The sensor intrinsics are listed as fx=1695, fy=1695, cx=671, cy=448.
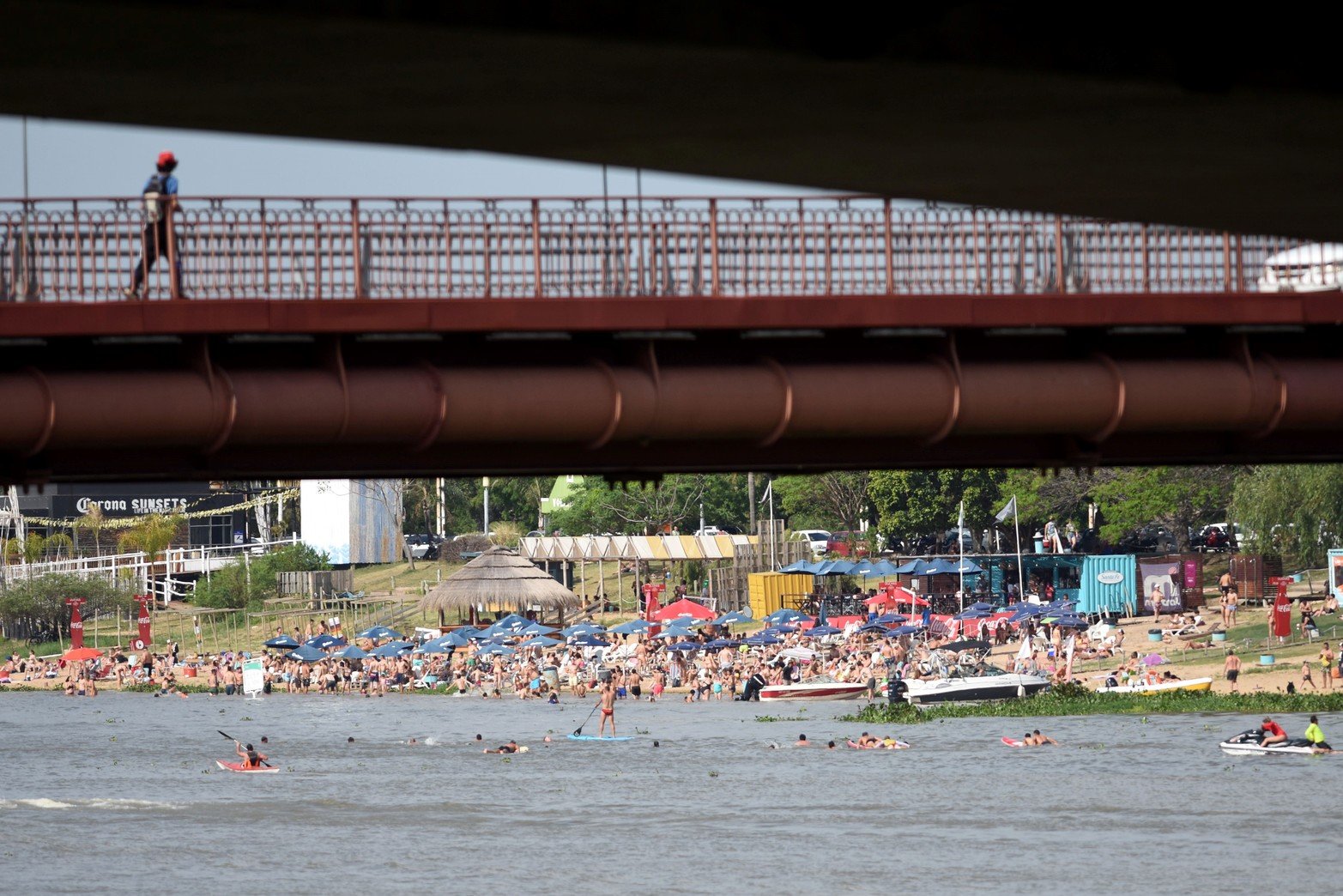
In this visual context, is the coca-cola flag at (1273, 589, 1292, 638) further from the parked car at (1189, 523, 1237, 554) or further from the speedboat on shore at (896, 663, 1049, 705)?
the parked car at (1189, 523, 1237, 554)

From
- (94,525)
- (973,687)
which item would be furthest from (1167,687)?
(94,525)

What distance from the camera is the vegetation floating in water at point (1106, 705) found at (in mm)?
54031

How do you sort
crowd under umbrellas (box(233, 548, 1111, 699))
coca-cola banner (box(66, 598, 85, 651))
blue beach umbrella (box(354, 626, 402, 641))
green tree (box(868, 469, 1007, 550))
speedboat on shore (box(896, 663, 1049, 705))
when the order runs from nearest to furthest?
speedboat on shore (box(896, 663, 1049, 705)), crowd under umbrellas (box(233, 548, 1111, 699)), blue beach umbrella (box(354, 626, 402, 641)), green tree (box(868, 469, 1007, 550)), coca-cola banner (box(66, 598, 85, 651))

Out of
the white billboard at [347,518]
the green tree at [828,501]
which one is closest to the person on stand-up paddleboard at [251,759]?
the green tree at [828,501]

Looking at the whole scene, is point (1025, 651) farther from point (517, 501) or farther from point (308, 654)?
point (517, 501)

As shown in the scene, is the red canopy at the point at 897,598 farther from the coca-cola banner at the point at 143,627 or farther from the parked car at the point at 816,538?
the coca-cola banner at the point at 143,627

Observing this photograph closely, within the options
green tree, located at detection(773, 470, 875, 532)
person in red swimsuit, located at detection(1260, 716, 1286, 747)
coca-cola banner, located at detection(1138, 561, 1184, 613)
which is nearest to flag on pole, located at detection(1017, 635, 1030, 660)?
coca-cola banner, located at detection(1138, 561, 1184, 613)

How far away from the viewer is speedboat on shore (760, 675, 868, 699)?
213 ft

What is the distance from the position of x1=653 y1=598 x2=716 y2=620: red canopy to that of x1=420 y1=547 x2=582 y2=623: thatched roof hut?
791cm

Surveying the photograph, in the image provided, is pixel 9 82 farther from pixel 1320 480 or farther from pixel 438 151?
pixel 1320 480

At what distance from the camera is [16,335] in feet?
53.3

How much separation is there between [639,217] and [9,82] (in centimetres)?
781

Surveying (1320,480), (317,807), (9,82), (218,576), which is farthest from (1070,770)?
(218,576)

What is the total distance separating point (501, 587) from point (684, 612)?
36.8ft
